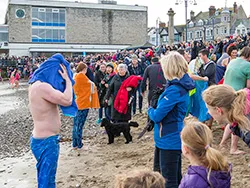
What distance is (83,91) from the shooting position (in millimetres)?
8227

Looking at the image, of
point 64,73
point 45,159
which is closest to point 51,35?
point 64,73

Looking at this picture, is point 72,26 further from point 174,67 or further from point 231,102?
point 231,102

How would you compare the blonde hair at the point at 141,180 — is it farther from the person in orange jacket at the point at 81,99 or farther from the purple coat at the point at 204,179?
the person in orange jacket at the point at 81,99

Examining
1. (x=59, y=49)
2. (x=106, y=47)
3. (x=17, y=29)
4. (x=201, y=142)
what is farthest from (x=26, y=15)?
(x=201, y=142)

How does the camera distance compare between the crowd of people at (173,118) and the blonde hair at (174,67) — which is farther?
the blonde hair at (174,67)

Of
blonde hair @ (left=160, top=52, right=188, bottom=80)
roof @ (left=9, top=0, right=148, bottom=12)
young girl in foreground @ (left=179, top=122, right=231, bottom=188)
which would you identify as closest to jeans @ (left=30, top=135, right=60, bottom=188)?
blonde hair @ (left=160, top=52, right=188, bottom=80)

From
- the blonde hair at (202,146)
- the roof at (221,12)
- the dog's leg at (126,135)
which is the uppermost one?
the roof at (221,12)

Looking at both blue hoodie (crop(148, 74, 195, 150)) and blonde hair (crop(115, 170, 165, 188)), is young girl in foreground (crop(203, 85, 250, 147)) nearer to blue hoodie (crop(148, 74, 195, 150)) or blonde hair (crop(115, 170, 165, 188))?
blue hoodie (crop(148, 74, 195, 150))

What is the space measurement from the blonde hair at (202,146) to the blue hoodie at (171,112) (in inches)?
37.2

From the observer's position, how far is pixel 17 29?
175 feet

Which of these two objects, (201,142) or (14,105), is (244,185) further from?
(14,105)

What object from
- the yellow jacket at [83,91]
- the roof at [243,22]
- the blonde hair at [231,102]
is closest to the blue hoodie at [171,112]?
the blonde hair at [231,102]

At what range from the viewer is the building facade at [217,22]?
2753 inches

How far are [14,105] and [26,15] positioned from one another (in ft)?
128
